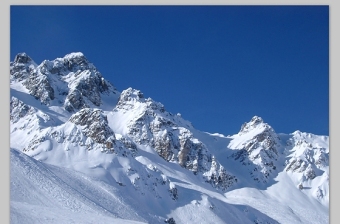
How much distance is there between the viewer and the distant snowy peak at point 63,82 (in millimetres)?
105062

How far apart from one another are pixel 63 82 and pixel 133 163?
60.5m

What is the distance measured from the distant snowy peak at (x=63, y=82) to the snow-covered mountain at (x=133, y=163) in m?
0.29

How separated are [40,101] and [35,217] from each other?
8403 cm

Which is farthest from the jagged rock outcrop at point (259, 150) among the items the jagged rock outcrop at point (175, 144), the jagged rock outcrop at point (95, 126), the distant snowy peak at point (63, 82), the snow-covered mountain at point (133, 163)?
the jagged rock outcrop at point (95, 126)

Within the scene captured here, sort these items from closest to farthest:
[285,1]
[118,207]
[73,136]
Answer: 1. [285,1]
2. [118,207]
3. [73,136]

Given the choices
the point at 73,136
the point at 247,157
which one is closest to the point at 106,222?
the point at 73,136

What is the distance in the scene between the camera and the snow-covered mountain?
3684 centimetres

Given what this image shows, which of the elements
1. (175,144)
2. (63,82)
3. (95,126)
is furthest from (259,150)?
(95,126)

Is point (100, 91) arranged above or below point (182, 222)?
above

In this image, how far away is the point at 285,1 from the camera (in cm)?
2366

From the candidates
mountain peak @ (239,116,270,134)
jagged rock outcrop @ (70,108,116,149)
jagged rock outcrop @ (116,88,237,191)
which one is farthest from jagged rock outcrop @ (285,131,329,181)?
jagged rock outcrop @ (70,108,116,149)

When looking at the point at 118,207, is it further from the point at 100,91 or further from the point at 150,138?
the point at 100,91
